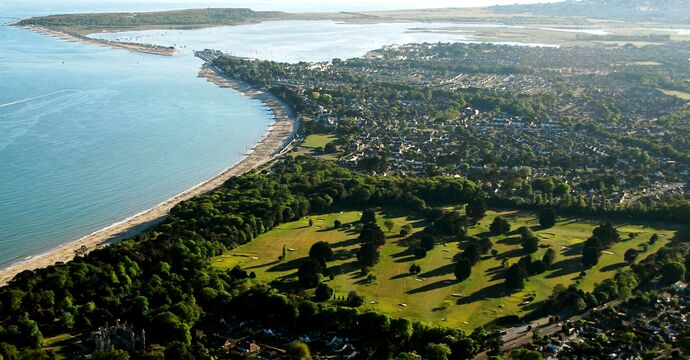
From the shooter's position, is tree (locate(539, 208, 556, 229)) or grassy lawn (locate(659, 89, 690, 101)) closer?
tree (locate(539, 208, 556, 229))

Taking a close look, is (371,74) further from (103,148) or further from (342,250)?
(342,250)

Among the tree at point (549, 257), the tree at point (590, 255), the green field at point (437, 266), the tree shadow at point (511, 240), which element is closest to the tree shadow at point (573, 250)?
the green field at point (437, 266)

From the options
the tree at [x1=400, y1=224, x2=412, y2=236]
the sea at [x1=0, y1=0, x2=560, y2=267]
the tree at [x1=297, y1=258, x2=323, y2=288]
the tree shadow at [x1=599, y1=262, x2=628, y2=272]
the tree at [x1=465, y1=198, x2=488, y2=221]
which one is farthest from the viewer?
the sea at [x1=0, y1=0, x2=560, y2=267]

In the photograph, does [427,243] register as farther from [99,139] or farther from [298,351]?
[99,139]

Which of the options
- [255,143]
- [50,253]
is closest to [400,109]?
[255,143]

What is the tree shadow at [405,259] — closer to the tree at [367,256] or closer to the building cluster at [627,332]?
the tree at [367,256]

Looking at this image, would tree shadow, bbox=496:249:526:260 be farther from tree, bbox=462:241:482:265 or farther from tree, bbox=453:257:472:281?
tree, bbox=453:257:472:281

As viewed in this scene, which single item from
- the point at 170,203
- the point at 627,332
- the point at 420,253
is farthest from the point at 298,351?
the point at 170,203

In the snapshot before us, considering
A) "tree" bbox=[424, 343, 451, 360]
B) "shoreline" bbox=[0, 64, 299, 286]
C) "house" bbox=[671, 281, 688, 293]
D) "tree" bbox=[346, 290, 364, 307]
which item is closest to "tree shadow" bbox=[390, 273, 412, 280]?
"tree" bbox=[346, 290, 364, 307]
